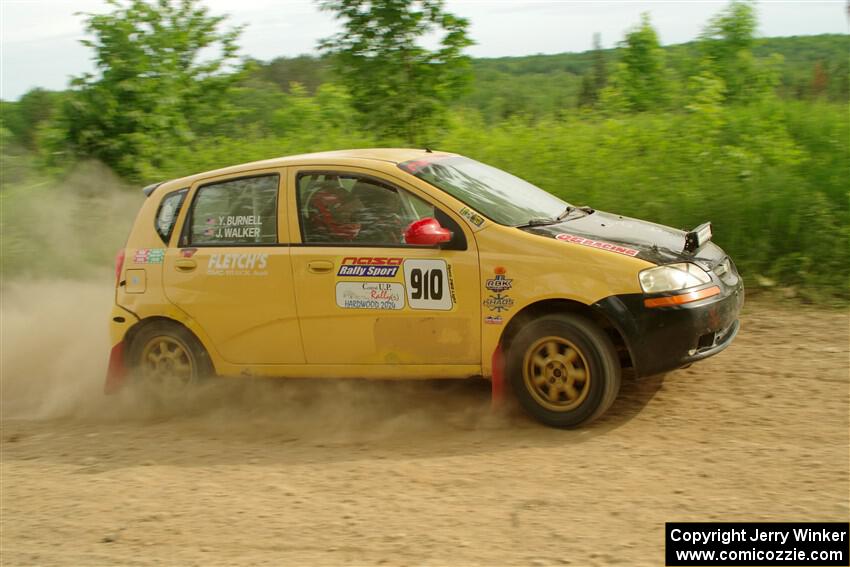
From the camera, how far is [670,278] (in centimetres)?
528

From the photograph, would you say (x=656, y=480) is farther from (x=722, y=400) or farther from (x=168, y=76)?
(x=168, y=76)

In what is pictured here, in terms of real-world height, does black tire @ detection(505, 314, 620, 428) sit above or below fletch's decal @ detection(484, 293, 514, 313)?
below

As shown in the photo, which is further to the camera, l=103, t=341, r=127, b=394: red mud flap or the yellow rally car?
l=103, t=341, r=127, b=394: red mud flap

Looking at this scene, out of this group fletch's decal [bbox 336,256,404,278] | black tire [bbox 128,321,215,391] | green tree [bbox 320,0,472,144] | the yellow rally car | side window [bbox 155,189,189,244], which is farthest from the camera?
green tree [bbox 320,0,472,144]

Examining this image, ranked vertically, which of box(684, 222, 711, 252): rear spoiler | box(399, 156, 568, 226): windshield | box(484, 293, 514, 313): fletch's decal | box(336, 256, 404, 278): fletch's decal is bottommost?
box(484, 293, 514, 313): fletch's decal

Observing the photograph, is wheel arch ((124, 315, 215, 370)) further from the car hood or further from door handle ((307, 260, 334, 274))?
the car hood

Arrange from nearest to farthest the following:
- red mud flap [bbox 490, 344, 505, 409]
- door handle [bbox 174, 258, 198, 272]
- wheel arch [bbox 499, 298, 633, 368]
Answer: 1. wheel arch [bbox 499, 298, 633, 368]
2. red mud flap [bbox 490, 344, 505, 409]
3. door handle [bbox 174, 258, 198, 272]

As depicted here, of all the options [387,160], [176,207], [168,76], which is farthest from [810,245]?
[168,76]

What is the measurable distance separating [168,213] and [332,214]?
1466 mm

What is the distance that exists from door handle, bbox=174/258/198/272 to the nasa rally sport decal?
1744 mm

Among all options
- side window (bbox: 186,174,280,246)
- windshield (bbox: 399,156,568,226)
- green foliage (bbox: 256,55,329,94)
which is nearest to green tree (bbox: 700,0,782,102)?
green foliage (bbox: 256,55,329,94)

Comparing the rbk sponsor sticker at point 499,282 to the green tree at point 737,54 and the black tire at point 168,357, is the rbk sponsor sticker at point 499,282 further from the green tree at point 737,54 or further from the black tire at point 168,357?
the green tree at point 737,54

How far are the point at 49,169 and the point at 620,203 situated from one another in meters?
9.12

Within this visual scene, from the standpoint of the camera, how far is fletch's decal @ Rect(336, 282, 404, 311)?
571 centimetres
